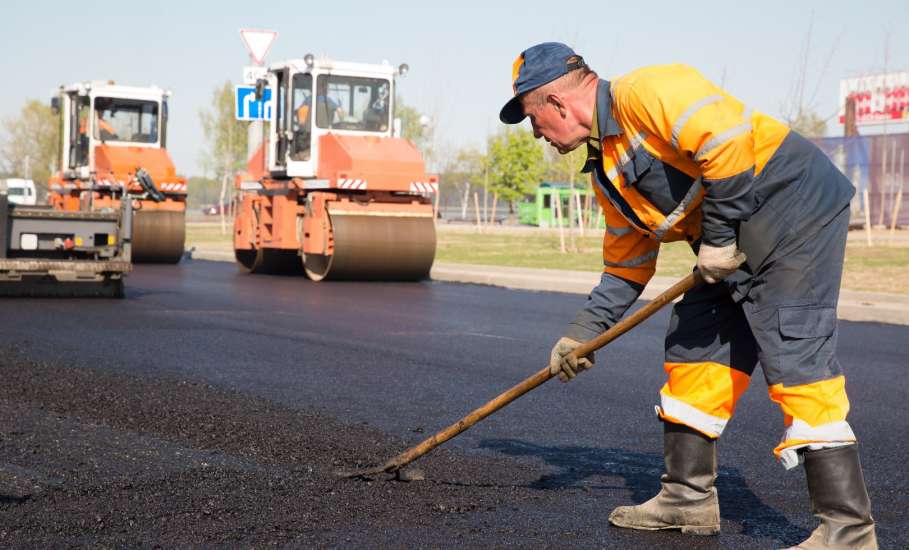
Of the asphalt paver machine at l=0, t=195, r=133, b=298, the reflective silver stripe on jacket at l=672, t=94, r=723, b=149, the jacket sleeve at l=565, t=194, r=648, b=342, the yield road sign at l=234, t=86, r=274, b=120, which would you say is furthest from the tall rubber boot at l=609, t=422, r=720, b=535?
the yield road sign at l=234, t=86, r=274, b=120

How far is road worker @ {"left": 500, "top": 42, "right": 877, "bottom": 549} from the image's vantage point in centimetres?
349

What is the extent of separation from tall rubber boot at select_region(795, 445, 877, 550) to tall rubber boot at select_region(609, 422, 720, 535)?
0.51m

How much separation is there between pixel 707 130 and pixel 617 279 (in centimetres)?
101

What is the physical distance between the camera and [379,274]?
15992 mm

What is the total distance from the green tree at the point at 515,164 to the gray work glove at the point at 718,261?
2070 inches

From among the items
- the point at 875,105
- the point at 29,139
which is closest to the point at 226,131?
the point at 29,139

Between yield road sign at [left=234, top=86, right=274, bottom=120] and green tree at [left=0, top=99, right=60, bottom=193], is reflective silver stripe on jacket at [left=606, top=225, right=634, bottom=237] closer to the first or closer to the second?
yield road sign at [left=234, top=86, right=274, bottom=120]

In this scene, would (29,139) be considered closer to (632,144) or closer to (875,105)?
(875,105)

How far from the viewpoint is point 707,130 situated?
340 cm

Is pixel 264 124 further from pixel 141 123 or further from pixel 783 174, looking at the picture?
pixel 783 174

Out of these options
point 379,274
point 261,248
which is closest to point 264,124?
point 261,248

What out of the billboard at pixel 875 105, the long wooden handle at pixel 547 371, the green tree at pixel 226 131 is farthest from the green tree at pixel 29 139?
the long wooden handle at pixel 547 371

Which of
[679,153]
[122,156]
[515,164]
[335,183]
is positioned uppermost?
[515,164]

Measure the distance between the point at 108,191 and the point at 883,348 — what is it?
43.9 feet
